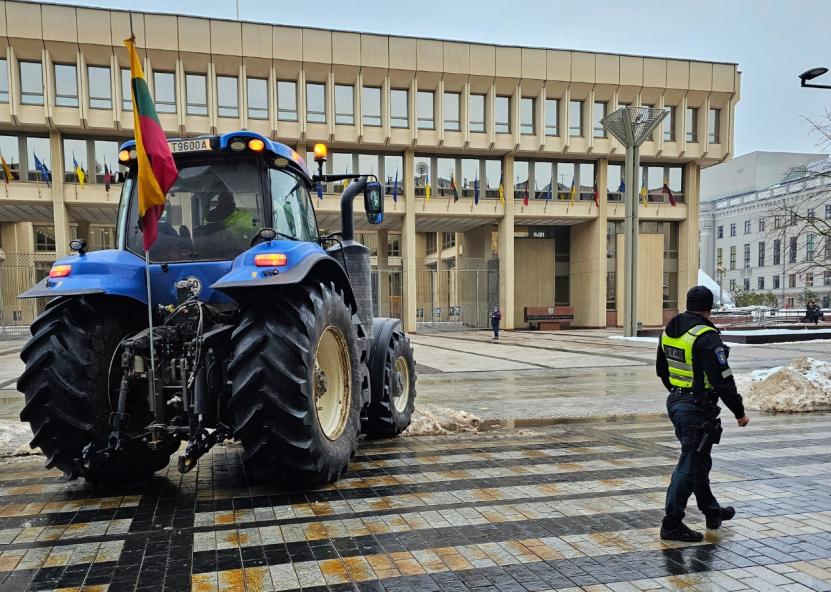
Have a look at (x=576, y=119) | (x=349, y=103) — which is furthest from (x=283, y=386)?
(x=576, y=119)

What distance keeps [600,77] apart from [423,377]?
26.0m

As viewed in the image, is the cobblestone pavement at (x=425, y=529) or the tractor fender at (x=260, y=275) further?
the tractor fender at (x=260, y=275)

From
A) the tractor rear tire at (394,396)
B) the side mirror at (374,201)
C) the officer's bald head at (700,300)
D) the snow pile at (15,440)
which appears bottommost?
the snow pile at (15,440)

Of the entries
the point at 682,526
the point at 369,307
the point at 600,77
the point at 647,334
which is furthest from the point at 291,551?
the point at 600,77

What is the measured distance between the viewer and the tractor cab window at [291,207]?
16.9 feet

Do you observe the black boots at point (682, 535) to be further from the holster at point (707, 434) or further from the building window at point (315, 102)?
the building window at point (315, 102)

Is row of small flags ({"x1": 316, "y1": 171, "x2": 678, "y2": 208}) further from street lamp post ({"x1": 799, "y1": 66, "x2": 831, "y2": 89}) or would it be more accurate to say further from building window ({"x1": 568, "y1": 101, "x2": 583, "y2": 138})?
street lamp post ({"x1": 799, "y1": 66, "x2": 831, "y2": 89})

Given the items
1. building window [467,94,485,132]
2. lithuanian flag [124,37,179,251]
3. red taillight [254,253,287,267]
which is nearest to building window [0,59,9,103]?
building window [467,94,485,132]

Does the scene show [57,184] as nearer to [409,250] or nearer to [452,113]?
[409,250]

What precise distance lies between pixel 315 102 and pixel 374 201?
2637cm

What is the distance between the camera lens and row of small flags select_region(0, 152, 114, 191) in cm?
2694

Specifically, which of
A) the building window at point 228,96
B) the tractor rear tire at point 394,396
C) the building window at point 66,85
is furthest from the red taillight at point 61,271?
the building window at point 66,85

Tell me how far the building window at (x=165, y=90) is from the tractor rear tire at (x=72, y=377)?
27177 millimetres

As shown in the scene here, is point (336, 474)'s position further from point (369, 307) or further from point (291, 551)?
point (369, 307)
